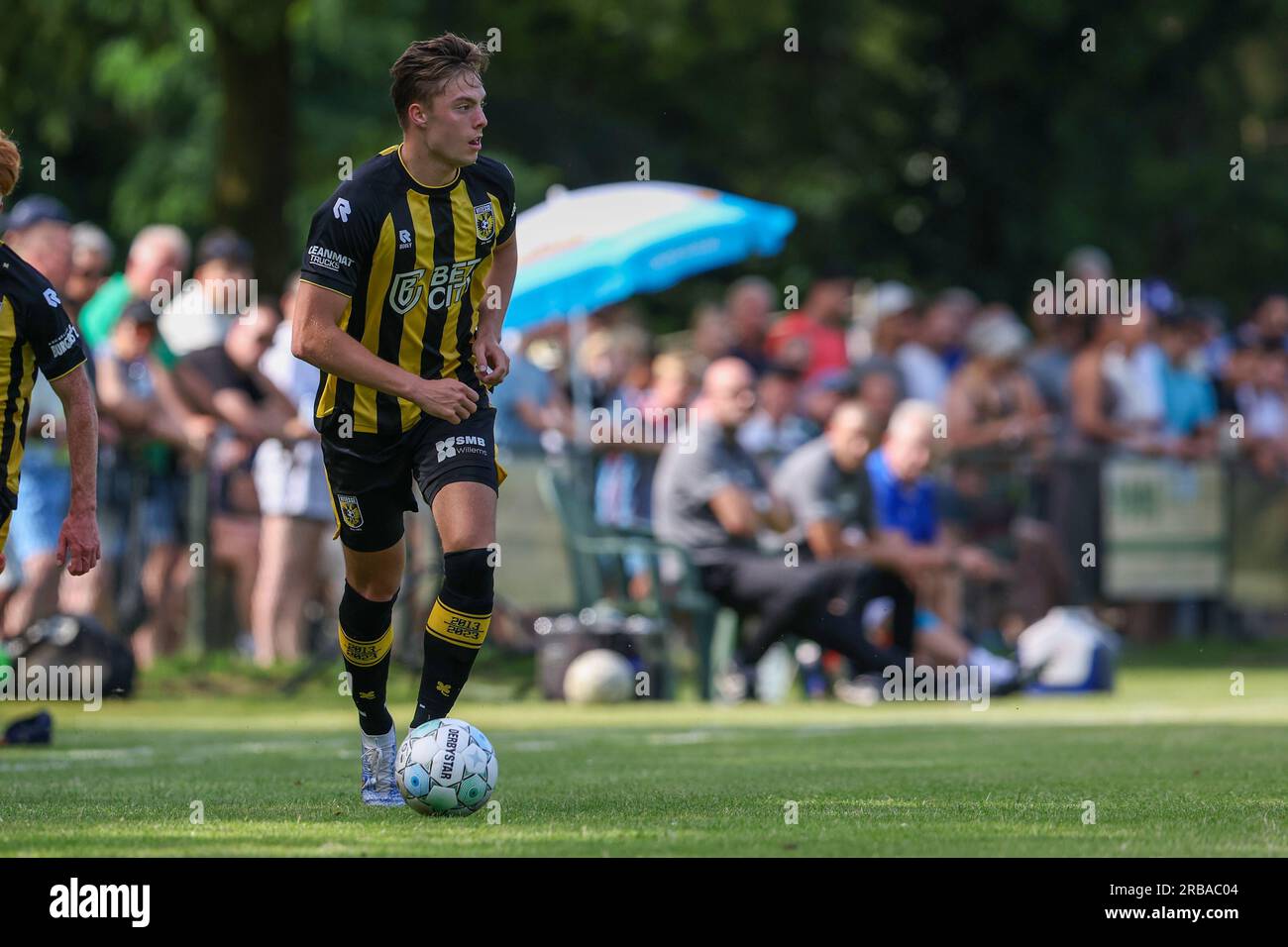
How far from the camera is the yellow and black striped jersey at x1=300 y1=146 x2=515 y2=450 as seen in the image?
8.08 m

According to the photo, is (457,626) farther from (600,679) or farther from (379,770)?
(600,679)

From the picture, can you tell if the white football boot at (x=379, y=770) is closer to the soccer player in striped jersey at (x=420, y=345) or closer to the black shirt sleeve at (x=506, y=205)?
the soccer player in striped jersey at (x=420, y=345)

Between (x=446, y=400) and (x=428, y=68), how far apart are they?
117 centimetres

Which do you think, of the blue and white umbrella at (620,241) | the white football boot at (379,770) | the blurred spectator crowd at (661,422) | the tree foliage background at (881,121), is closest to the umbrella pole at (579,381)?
the blurred spectator crowd at (661,422)

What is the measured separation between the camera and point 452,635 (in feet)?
27.0

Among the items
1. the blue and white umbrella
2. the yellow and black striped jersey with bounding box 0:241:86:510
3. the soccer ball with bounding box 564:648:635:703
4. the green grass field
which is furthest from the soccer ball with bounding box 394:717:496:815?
the blue and white umbrella

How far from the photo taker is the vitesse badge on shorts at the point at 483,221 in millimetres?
8406

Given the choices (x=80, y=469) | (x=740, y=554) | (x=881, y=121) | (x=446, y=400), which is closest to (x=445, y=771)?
(x=446, y=400)

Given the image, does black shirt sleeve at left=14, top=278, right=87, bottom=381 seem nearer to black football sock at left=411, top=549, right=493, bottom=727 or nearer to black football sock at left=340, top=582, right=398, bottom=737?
black football sock at left=340, top=582, right=398, bottom=737

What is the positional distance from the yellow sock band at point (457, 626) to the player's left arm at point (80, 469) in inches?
47.3

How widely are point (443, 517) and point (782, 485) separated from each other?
318 inches

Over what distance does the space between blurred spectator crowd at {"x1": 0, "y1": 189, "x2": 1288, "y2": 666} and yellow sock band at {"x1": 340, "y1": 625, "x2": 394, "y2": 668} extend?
503 centimetres

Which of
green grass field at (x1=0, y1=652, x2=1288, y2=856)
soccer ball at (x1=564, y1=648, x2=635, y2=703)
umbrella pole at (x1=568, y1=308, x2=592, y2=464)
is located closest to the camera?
green grass field at (x1=0, y1=652, x2=1288, y2=856)

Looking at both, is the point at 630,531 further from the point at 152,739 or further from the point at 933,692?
the point at 152,739
